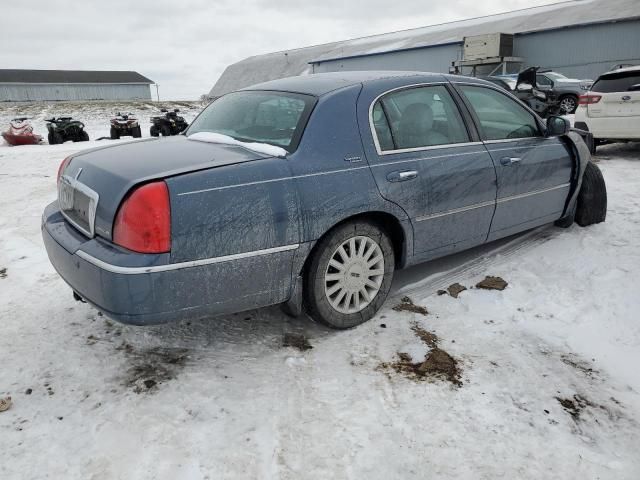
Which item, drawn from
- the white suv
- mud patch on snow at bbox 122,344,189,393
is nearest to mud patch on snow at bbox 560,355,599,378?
mud patch on snow at bbox 122,344,189,393

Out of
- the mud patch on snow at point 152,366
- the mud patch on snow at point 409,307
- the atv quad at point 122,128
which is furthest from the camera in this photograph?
the atv quad at point 122,128

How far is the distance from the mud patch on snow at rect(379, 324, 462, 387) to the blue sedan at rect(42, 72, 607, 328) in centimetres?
48

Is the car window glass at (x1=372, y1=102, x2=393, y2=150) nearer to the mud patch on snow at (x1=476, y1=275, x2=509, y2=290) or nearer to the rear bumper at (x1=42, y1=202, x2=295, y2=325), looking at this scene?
the rear bumper at (x1=42, y1=202, x2=295, y2=325)

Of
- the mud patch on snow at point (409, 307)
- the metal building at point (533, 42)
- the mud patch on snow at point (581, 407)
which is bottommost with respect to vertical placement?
the mud patch on snow at point (581, 407)

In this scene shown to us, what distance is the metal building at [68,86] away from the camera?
2103 inches

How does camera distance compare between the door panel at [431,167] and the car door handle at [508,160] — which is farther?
the car door handle at [508,160]

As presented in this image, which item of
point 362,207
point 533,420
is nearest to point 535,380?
point 533,420

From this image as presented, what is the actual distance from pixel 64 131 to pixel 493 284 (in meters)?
15.7

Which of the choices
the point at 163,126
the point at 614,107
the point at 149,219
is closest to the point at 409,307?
the point at 149,219

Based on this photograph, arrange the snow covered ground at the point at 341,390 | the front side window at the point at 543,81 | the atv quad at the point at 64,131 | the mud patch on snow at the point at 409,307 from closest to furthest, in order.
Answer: the snow covered ground at the point at 341,390, the mud patch on snow at the point at 409,307, the atv quad at the point at 64,131, the front side window at the point at 543,81

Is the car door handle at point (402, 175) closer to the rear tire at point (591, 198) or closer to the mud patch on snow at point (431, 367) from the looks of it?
the mud patch on snow at point (431, 367)

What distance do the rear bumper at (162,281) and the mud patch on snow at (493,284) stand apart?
167cm

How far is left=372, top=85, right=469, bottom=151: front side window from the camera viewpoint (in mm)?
3248

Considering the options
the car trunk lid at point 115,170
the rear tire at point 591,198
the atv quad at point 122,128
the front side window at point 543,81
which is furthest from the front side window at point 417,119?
the front side window at point 543,81
